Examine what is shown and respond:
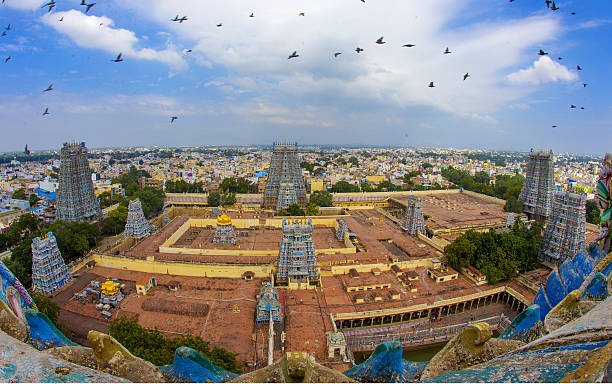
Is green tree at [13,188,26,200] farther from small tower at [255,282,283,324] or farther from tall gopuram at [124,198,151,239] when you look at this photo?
small tower at [255,282,283,324]

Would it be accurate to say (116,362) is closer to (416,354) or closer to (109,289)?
(109,289)

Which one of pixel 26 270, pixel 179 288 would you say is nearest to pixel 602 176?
pixel 179 288

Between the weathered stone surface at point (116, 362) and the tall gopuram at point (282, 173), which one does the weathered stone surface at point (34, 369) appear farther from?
the tall gopuram at point (282, 173)

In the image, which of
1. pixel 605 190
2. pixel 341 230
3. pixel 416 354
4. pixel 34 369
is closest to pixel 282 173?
pixel 341 230

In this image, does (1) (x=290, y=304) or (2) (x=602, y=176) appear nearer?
(2) (x=602, y=176)

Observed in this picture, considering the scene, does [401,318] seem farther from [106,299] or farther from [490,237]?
[106,299]

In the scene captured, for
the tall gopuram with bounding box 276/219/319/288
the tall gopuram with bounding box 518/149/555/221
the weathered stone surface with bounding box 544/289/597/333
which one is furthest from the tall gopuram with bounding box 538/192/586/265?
the weathered stone surface with bounding box 544/289/597/333

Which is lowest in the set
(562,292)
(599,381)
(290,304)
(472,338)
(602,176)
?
(290,304)
